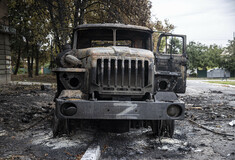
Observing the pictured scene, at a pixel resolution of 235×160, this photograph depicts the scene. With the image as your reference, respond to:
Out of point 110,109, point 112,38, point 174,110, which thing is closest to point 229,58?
point 112,38

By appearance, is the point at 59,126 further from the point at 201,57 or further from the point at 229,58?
the point at 201,57

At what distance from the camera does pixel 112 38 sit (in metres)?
5.73

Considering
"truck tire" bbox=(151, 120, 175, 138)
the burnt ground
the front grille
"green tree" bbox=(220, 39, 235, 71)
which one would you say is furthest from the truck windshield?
"green tree" bbox=(220, 39, 235, 71)

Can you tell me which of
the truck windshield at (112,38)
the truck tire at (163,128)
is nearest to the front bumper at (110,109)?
the truck tire at (163,128)

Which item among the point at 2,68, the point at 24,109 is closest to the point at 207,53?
the point at 2,68

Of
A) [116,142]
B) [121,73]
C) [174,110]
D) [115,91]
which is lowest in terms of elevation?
[116,142]

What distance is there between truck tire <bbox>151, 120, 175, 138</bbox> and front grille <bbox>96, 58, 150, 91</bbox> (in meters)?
0.92

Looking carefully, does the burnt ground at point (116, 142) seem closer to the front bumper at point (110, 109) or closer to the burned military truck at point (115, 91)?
the burned military truck at point (115, 91)

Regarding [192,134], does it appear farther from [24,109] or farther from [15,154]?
[24,109]

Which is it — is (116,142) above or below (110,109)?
below

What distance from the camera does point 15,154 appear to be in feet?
13.1

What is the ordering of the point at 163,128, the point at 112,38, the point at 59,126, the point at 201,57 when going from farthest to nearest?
the point at 201,57
the point at 112,38
the point at 163,128
the point at 59,126

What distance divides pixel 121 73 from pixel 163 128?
1.43 metres

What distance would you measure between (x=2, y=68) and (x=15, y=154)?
48.3 ft
